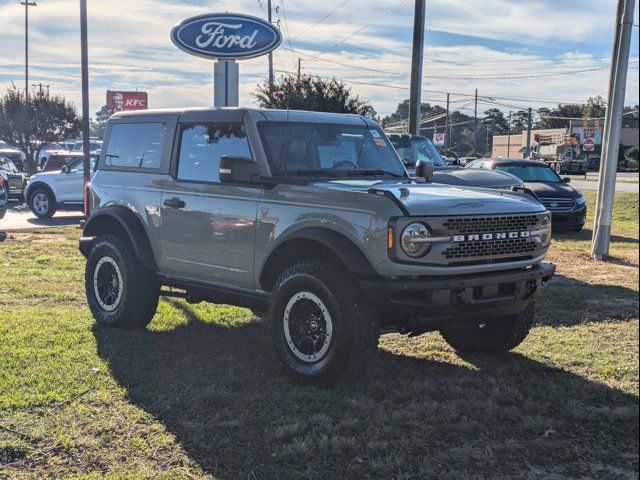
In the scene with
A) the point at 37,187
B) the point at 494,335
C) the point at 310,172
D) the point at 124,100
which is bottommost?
the point at 494,335

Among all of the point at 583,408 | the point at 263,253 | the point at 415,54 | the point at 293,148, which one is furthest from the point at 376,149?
the point at 415,54

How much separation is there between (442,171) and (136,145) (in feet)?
18.2

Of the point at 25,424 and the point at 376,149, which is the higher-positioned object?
Result: the point at 376,149

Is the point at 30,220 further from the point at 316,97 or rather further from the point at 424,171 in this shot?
the point at 424,171

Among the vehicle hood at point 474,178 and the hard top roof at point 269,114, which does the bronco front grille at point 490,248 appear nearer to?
the hard top roof at point 269,114

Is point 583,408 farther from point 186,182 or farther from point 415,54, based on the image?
point 415,54

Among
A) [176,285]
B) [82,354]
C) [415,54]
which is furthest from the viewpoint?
[415,54]

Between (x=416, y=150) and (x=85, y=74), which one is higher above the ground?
(x=85, y=74)

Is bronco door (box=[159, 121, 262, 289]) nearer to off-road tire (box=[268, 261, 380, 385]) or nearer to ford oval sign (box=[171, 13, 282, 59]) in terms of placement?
off-road tire (box=[268, 261, 380, 385])

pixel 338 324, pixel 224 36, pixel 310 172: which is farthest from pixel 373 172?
pixel 224 36

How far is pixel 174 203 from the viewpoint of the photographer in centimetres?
A: 620

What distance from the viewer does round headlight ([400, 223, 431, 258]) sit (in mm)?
4641

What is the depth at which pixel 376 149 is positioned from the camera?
6.52 m

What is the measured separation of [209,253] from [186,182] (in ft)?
2.33
